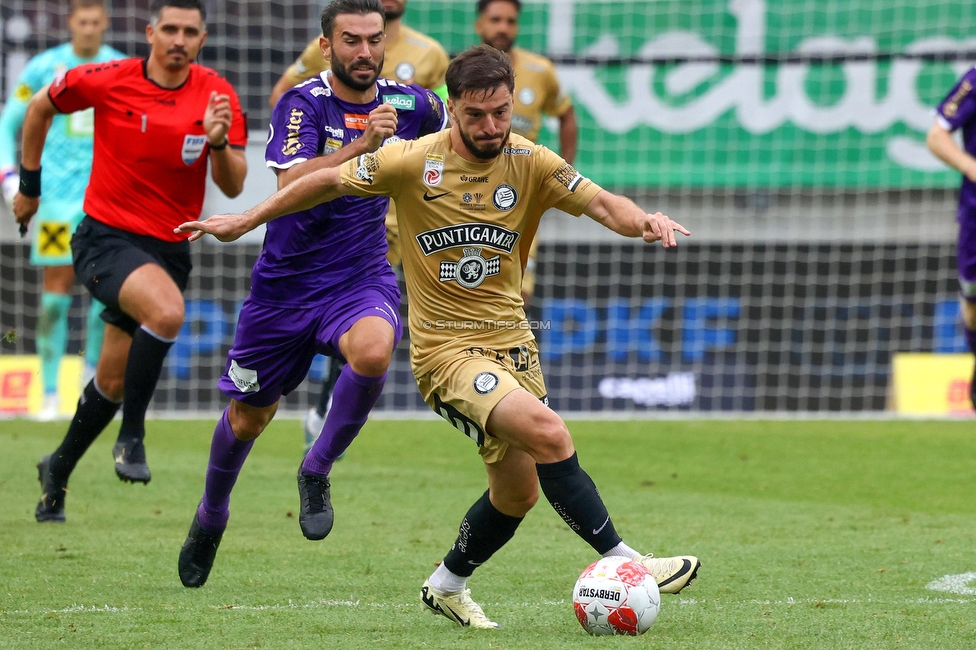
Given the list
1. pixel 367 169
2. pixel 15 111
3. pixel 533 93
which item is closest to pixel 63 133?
pixel 15 111

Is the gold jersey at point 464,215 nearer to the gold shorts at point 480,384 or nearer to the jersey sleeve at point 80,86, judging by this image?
the gold shorts at point 480,384

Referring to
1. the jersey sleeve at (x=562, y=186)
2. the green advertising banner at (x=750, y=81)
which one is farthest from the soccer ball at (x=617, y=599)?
the green advertising banner at (x=750, y=81)

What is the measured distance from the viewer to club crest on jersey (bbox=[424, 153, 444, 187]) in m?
4.63

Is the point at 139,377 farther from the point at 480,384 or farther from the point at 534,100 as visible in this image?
the point at 534,100

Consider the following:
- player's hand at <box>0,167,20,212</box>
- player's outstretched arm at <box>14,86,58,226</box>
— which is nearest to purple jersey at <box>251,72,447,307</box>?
player's outstretched arm at <box>14,86,58,226</box>

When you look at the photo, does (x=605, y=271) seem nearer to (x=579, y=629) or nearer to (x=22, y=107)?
(x=22, y=107)

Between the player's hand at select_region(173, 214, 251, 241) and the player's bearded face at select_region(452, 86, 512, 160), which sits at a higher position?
the player's bearded face at select_region(452, 86, 512, 160)

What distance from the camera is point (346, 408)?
5.24 metres

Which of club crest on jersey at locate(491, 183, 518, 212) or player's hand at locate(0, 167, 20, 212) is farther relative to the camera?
player's hand at locate(0, 167, 20, 212)

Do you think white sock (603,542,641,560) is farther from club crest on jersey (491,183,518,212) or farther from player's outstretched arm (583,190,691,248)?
club crest on jersey (491,183,518,212)

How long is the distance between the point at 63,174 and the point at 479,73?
21.0 feet

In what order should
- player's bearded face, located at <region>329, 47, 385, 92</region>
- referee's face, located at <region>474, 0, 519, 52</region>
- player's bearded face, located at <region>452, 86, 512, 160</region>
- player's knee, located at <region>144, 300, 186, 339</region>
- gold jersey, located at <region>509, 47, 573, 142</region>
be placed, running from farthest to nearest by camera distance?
gold jersey, located at <region>509, 47, 573, 142</region>
referee's face, located at <region>474, 0, 519, 52</region>
player's knee, located at <region>144, 300, 186, 339</region>
player's bearded face, located at <region>329, 47, 385, 92</region>
player's bearded face, located at <region>452, 86, 512, 160</region>

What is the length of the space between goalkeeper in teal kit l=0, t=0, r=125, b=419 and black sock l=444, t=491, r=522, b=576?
18.4 ft

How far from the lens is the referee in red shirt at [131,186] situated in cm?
643
